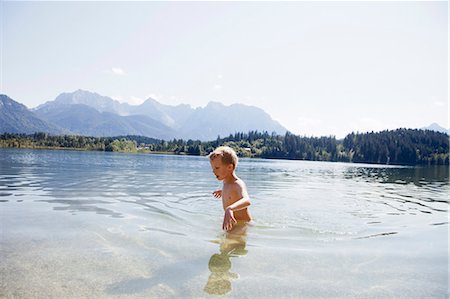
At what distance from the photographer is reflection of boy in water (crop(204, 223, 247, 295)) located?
14.3 feet

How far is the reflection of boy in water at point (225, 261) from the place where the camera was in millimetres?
4348

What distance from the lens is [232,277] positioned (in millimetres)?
4750

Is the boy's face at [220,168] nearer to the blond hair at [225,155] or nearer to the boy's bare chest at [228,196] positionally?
the blond hair at [225,155]

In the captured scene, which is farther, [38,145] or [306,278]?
[38,145]

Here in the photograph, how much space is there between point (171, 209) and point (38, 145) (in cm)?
22055

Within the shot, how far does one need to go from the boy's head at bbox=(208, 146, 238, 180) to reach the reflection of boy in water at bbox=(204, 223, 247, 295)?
1553 millimetres

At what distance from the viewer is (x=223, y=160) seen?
7.91 metres

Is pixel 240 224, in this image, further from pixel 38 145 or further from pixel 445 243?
pixel 38 145

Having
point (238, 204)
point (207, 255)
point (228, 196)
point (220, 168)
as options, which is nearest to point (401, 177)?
point (228, 196)

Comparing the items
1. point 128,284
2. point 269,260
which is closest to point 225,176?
point 269,260

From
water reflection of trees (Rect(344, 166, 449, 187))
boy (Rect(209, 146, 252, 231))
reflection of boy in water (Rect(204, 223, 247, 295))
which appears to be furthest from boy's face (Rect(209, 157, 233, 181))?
water reflection of trees (Rect(344, 166, 449, 187))

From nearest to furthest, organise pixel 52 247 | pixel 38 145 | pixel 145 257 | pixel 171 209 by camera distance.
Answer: pixel 145 257 → pixel 52 247 → pixel 171 209 → pixel 38 145

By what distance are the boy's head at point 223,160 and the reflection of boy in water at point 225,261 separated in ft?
5.10

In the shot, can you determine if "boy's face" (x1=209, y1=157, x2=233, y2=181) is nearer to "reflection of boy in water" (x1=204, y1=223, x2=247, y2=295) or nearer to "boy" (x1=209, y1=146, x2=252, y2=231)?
"boy" (x1=209, y1=146, x2=252, y2=231)
